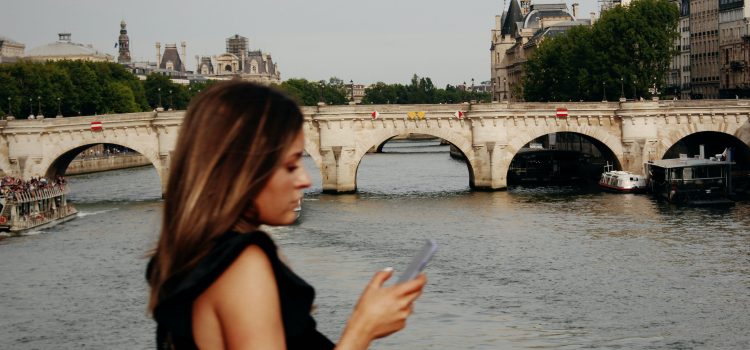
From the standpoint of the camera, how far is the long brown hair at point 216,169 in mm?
3186

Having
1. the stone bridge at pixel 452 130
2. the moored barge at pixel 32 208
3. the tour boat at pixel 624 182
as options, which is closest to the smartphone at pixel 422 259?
the moored barge at pixel 32 208

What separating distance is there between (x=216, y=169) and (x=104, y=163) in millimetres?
89153

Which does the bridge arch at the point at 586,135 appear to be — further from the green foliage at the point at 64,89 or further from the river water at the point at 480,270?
the green foliage at the point at 64,89

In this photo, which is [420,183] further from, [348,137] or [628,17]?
[628,17]

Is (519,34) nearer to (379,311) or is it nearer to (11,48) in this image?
(11,48)

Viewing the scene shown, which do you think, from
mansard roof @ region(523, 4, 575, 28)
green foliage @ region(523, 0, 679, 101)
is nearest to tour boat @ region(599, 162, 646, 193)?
green foliage @ region(523, 0, 679, 101)

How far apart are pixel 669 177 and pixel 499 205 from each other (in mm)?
6474

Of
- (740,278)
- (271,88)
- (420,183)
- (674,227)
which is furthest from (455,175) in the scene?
(271,88)

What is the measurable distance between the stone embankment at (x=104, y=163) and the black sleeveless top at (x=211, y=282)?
81179 mm

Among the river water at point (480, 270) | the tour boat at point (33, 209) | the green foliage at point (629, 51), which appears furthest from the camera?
the green foliage at point (629, 51)

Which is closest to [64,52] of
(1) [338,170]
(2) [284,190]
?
(1) [338,170]

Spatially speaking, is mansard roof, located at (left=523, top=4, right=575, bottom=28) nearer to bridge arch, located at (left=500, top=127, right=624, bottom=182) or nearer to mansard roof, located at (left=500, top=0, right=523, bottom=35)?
mansard roof, located at (left=500, top=0, right=523, bottom=35)

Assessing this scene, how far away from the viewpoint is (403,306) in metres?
3.20

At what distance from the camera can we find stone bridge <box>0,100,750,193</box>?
59.7 metres
